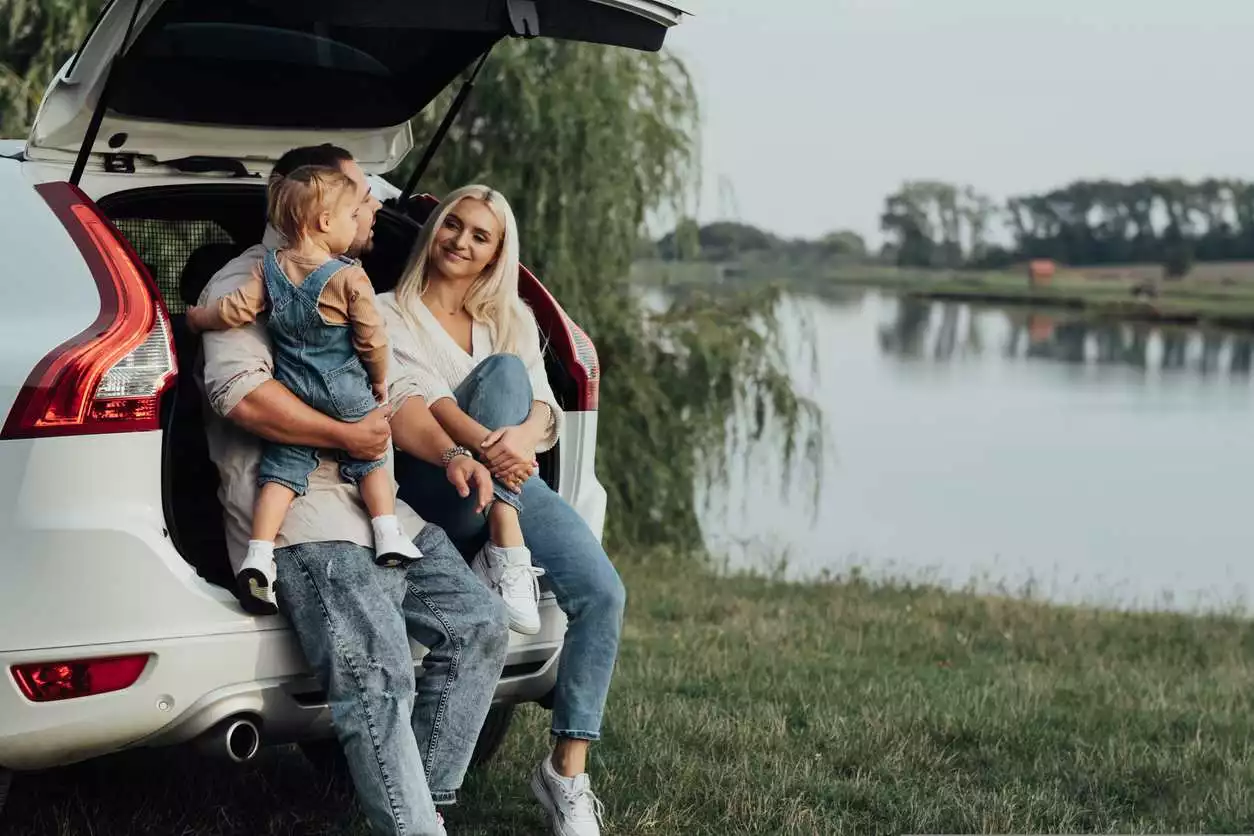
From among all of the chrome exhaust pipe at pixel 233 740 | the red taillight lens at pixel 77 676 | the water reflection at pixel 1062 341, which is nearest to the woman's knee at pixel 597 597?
the chrome exhaust pipe at pixel 233 740

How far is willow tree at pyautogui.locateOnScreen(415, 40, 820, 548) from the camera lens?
9.96 m

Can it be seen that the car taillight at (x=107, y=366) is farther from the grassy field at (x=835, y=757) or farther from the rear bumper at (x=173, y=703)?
the grassy field at (x=835, y=757)

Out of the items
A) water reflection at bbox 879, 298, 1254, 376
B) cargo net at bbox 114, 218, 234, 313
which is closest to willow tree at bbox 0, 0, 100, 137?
cargo net at bbox 114, 218, 234, 313

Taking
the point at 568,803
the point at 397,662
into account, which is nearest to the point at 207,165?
the point at 397,662

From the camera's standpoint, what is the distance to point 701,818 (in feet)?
12.9

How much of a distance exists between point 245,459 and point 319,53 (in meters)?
1.10

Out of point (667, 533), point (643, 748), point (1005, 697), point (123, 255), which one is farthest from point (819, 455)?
point (123, 255)

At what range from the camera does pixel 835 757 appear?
448 cm

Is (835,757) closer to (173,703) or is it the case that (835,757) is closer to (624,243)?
(173,703)

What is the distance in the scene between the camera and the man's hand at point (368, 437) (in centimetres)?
334

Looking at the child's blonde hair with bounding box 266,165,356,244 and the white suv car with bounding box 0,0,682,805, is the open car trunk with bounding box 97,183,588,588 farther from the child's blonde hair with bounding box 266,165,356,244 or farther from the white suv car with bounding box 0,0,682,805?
the child's blonde hair with bounding box 266,165,356,244

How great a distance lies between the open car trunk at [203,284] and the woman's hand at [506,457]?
0.28 metres

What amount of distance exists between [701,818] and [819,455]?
7.29m

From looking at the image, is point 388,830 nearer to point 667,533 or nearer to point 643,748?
point 643,748
